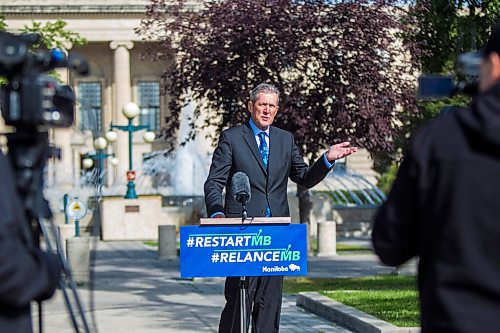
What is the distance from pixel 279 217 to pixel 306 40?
9698 millimetres

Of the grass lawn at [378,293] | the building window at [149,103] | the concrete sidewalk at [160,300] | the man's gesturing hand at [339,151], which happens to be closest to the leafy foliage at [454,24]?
the grass lawn at [378,293]

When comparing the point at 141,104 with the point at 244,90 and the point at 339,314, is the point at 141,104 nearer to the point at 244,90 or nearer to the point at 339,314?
the point at 244,90

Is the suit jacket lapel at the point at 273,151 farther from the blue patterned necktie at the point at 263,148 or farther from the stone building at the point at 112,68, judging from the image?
the stone building at the point at 112,68

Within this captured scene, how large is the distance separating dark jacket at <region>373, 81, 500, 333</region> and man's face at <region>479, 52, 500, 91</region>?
0.26ft

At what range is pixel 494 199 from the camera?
12.9 ft

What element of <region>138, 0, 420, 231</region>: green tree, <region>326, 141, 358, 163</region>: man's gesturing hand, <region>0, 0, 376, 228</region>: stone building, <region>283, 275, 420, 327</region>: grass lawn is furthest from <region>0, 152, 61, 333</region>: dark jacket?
<region>0, 0, 376, 228</region>: stone building

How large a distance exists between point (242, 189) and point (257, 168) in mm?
923

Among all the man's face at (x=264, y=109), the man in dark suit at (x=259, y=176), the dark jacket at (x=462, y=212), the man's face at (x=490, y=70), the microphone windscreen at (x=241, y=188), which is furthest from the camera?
the man's face at (x=264, y=109)

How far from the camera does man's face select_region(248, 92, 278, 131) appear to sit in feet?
29.9

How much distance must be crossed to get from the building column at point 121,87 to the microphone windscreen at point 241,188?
74883mm

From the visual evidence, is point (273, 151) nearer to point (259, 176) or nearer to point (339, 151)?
point (259, 176)

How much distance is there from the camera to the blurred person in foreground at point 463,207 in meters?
3.91

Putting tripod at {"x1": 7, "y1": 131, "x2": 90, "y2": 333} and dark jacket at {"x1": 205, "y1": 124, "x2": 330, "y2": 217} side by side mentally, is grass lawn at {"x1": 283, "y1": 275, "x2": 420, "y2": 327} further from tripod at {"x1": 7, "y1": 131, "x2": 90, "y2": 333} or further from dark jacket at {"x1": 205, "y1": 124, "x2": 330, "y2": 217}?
tripod at {"x1": 7, "y1": 131, "x2": 90, "y2": 333}

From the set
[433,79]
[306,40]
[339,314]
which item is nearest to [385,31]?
[306,40]
